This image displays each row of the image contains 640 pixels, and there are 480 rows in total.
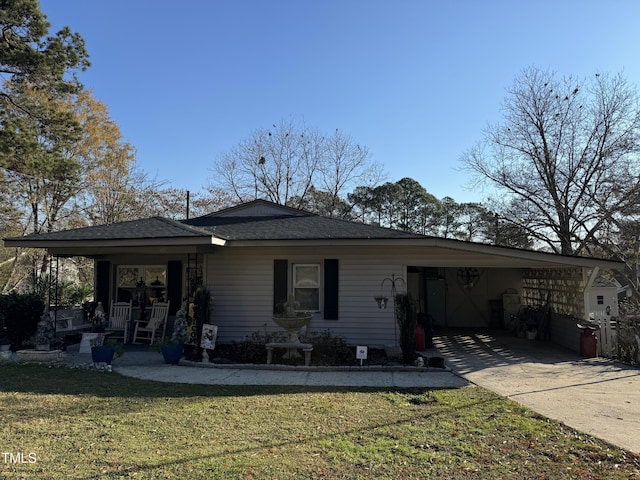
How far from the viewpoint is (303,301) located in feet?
31.9

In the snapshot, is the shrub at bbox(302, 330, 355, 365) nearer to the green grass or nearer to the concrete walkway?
the concrete walkway

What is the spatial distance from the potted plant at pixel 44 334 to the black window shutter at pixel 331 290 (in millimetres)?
5569

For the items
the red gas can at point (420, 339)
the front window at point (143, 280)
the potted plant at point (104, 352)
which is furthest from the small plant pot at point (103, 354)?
the red gas can at point (420, 339)

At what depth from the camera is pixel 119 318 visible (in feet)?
34.2

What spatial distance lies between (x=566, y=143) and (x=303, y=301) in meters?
14.1

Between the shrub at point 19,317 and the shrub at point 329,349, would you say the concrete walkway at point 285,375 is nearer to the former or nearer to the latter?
the shrub at point 329,349

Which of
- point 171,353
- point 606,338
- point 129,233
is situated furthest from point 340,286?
point 606,338

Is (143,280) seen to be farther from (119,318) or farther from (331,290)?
(331,290)

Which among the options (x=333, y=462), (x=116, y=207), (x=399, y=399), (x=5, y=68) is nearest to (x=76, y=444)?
(x=333, y=462)

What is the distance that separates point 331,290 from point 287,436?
5.29 meters

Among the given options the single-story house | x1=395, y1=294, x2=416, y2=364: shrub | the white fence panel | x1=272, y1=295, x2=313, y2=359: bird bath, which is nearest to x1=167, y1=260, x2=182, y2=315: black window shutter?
the single-story house

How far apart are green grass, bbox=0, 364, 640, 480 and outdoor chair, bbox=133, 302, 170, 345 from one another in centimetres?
381

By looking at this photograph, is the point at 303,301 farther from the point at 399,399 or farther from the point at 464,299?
the point at 464,299

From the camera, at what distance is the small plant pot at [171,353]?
7.93 metres
